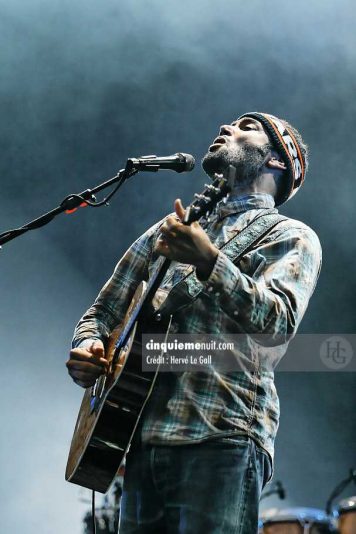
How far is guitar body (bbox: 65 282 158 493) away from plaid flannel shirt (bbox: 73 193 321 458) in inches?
2.7

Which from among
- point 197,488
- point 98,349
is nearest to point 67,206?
point 98,349

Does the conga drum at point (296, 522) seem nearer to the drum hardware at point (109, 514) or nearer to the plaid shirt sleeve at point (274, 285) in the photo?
the drum hardware at point (109, 514)

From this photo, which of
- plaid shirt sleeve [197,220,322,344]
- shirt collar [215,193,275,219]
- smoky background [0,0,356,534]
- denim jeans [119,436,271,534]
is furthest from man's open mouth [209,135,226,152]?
smoky background [0,0,356,534]

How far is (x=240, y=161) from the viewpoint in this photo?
2984 mm

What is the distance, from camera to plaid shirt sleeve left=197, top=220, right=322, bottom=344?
2.12m

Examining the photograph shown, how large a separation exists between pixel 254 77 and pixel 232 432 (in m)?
5.10

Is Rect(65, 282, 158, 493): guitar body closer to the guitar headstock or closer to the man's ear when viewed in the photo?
the guitar headstock

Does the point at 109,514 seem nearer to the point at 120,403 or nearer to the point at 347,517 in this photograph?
the point at 347,517

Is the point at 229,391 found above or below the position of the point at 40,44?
below

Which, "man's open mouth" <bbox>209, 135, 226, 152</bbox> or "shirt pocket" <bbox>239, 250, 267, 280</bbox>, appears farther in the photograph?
"man's open mouth" <bbox>209, 135, 226, 152</bbox>

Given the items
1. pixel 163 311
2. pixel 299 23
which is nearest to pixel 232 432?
pixel 163 311

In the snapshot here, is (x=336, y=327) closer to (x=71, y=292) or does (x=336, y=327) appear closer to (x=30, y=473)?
(x=71, y=292)

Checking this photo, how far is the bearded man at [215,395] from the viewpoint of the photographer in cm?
211

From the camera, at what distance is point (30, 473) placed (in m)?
7.58
